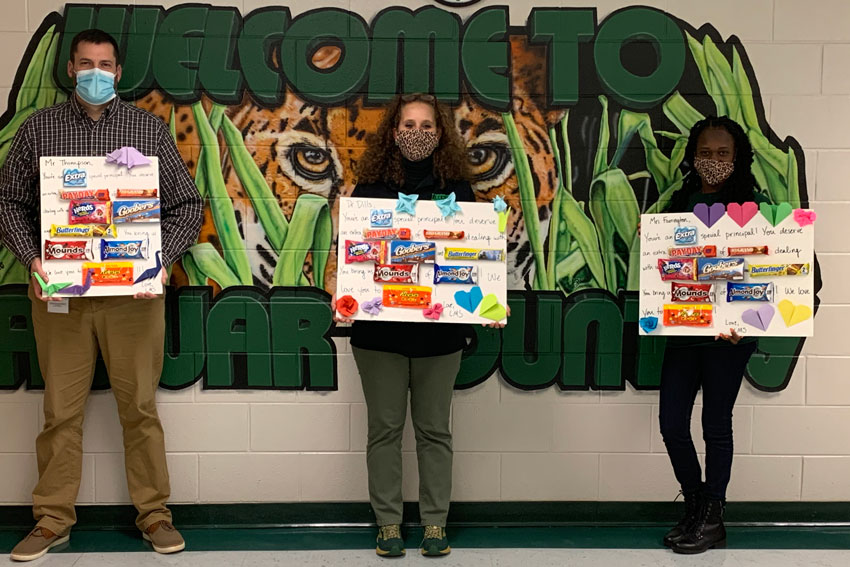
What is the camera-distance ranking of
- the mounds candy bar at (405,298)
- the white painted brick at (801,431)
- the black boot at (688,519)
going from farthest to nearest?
the white painted brick at (801,431) < the black boot at (688,519) < the mounds candy bar at (405,298)

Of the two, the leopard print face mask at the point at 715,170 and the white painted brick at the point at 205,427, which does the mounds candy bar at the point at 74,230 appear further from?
the leopard print face mask at the point at 715,170

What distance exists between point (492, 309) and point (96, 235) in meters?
1.44

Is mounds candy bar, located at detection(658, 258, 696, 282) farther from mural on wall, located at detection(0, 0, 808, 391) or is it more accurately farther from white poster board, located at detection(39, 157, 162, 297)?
white poster board, located at detection(39, 157, 162, 297)

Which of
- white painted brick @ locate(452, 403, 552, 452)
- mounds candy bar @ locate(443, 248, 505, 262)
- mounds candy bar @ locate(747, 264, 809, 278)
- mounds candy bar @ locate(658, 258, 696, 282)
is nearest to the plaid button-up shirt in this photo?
mounds candy bar @ locate(443, 248, 505, 262)

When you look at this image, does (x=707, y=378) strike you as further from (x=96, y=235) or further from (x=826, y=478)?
(x=96, y=235)

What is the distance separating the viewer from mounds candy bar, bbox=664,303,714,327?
2.84 meters

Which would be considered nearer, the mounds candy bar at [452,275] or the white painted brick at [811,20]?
the mounds candy bar at [452,275]

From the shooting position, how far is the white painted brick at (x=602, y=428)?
3.24 meters

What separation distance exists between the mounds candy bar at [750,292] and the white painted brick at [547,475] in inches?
35.1

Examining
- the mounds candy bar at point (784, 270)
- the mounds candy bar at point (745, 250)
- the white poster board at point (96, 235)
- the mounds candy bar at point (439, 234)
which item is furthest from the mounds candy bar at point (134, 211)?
the mounds candy bar at point (784, 270)

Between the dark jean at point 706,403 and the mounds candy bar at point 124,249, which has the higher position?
the mounds candy bar at point 124,249

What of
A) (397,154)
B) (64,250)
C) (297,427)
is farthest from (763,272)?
(64,250)

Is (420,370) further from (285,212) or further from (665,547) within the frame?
(665,547)

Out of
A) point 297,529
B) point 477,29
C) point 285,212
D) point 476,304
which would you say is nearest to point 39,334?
point 285,212
